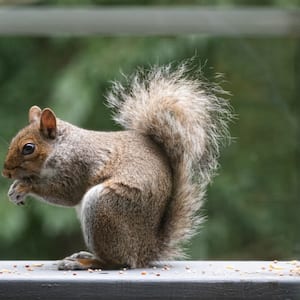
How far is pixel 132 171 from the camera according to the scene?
2.53 meters

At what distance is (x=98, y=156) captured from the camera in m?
2.59

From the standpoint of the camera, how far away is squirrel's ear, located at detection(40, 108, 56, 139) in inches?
103

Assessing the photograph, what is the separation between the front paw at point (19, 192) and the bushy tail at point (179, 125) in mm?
337

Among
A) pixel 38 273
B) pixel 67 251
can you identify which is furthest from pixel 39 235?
pixel 38 273

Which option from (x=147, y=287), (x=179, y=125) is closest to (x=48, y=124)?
(x=179, y=125)

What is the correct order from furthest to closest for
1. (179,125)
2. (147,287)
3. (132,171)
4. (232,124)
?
(232,124)
(179,125)
(132,171)
(147,287)

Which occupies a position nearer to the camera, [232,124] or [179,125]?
[179,125]

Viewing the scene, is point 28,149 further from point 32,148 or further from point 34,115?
point 34,115

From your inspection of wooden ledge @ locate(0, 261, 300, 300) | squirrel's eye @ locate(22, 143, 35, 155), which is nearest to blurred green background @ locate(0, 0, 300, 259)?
squirrel's eye @ locate(22, 143, 35, 155)

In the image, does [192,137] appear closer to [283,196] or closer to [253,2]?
[283,196]

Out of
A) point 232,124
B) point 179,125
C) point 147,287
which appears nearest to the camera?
point 147,287

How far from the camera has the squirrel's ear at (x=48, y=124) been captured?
8.57ft

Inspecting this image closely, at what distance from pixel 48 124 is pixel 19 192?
191 millimetres

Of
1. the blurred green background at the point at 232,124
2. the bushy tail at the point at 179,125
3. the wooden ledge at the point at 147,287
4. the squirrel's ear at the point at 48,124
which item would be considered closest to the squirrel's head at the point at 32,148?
the squirrel's ear at the point at 48,124
